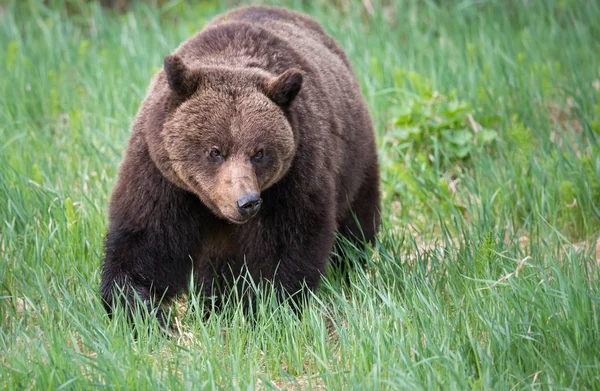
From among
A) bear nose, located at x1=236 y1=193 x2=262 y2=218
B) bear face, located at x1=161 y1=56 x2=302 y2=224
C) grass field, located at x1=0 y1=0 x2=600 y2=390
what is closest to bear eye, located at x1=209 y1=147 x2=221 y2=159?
bear face, located at x1=161 y1=56 x2=302 y2=224

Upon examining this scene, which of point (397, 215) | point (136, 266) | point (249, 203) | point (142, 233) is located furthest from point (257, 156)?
point (397, 215)

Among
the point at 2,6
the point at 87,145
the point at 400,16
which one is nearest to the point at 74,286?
the point at 87,145

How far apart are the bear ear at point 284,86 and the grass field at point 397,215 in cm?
102

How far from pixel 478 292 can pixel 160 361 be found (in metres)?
1.58

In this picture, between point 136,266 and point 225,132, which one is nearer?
point 225,132

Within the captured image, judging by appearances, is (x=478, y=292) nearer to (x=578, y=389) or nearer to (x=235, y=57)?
(x=578, y=389)

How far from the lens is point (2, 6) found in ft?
34.0

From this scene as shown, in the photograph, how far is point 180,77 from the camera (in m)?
4.08

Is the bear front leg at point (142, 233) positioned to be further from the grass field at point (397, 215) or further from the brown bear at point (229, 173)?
the grass field at point (397, 215)

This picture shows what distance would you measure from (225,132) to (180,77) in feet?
1.18

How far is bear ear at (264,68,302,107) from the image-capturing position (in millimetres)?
4133

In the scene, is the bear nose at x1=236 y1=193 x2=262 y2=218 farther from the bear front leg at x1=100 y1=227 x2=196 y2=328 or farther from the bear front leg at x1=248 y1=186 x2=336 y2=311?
the bear front leg at x1=100 y1=227 x2=196 y2=328

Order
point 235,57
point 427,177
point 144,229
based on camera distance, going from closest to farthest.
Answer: point 144,229 → point 235,57 → point 427,177

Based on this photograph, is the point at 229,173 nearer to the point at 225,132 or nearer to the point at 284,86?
the point at 225,132
